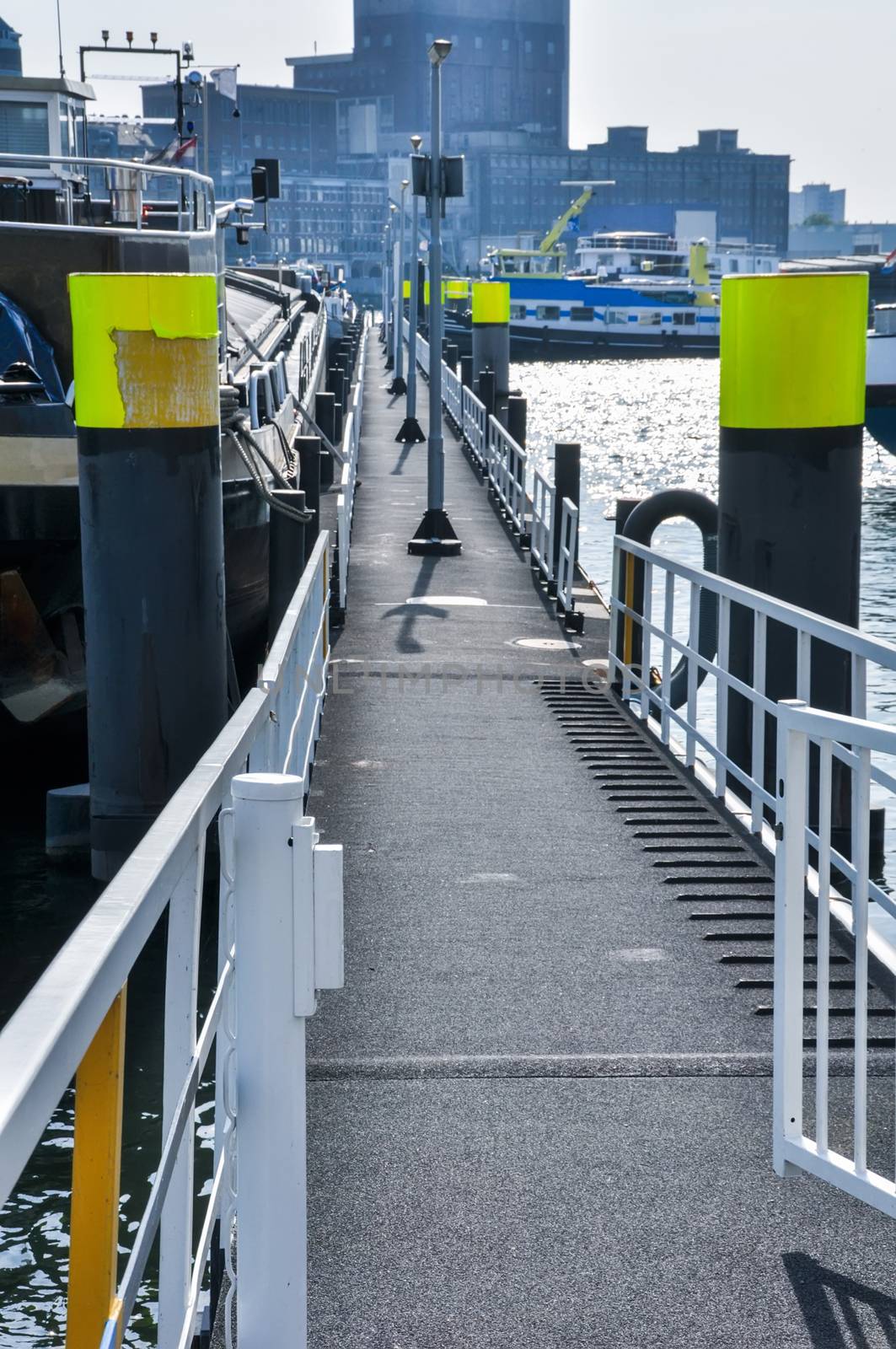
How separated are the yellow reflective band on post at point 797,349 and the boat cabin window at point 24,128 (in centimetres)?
1323

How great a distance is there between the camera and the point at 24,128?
17922mm

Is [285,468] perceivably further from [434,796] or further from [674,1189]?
[674,1189]

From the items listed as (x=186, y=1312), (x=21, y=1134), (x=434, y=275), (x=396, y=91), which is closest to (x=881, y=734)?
(x=186, y=1312)

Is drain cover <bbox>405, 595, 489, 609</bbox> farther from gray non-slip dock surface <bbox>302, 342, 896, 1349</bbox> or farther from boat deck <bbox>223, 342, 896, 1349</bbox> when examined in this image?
gray non-slip dock surface <bbox>302, 342, 896, 1349</bbox>

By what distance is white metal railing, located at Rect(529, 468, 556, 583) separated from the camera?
46.2 feet

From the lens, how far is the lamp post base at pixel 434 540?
631 inches

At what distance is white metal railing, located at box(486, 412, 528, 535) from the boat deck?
923 cm

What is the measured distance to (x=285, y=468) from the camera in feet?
49.8

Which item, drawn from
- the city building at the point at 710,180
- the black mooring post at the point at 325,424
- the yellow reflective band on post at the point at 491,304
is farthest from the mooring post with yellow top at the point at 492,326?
the city building at the point at 710,180

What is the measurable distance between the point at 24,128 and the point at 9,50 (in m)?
31.2

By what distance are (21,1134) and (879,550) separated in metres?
26.7

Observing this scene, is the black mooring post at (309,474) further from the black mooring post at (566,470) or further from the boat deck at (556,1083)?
the boat deck at (556,1083)

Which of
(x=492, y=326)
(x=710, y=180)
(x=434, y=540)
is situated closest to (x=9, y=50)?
(x=492, y=326)

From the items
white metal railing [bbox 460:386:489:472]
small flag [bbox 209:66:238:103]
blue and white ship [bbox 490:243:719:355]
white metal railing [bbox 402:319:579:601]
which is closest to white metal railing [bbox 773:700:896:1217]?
white metal railing [bbox 402:319:579:601]
